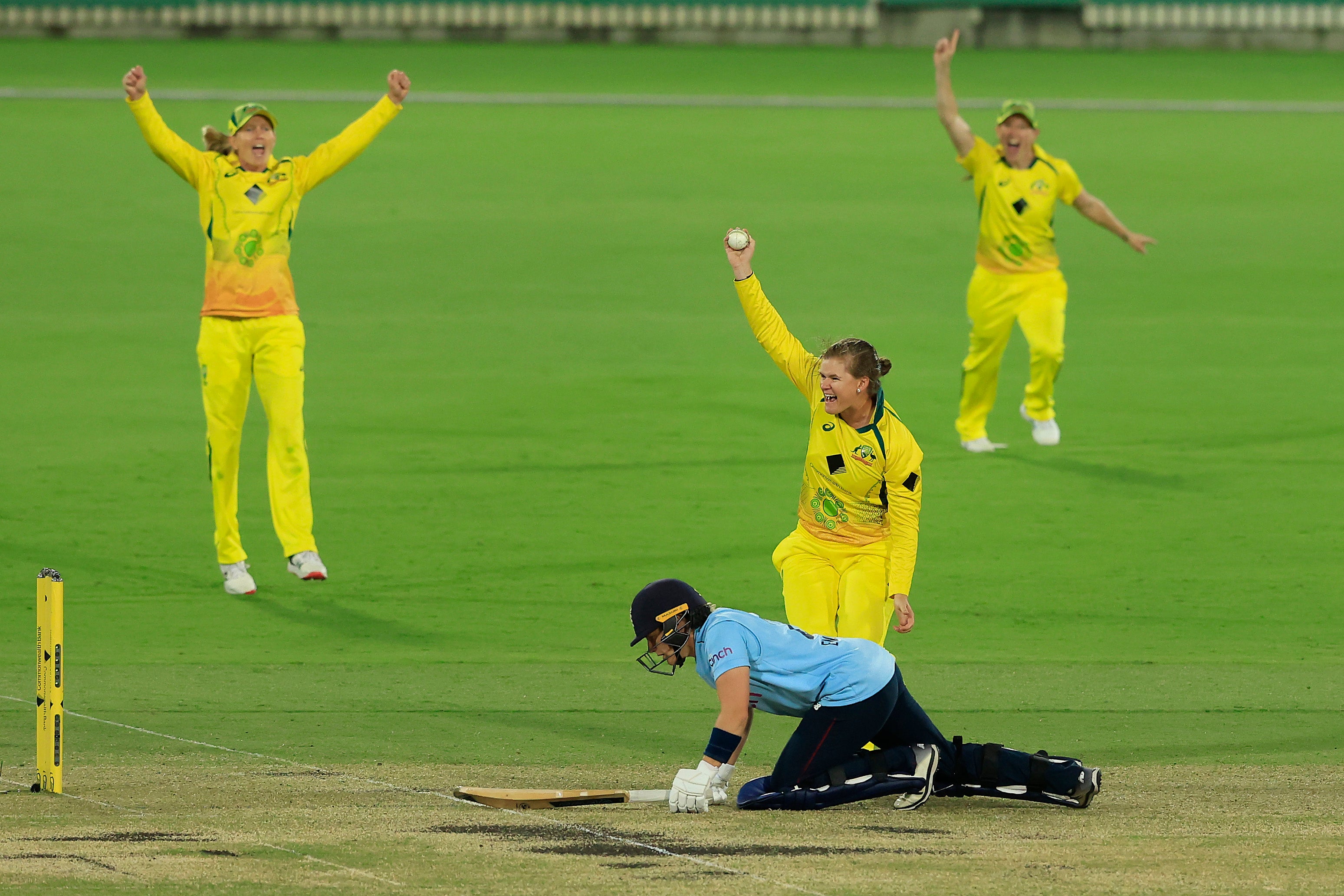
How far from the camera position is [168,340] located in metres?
20.1

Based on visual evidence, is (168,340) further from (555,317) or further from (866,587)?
(866,587)

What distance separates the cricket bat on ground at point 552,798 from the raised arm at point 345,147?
5.43m

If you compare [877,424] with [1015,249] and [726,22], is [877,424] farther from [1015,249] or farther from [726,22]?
[726,22]

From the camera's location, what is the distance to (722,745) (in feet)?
26.4

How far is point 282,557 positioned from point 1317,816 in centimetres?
783

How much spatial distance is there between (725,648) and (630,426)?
9.63 m

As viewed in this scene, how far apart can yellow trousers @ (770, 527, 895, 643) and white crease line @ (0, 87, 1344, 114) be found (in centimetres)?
1961

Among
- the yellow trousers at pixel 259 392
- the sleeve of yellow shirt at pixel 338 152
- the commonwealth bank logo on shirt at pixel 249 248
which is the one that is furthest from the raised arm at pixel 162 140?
the yellow trousers at pixel 259 392

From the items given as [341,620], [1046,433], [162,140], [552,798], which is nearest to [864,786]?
[552,798]

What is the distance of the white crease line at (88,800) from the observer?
805cm

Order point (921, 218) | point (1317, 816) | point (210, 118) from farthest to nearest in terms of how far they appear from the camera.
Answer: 1. point (210, 118)
2. point (921, 218)
3. point (1317, 816)

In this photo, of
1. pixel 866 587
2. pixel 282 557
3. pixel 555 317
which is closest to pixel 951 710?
pixel 866 587

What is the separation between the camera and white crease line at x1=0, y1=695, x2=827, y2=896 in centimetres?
686

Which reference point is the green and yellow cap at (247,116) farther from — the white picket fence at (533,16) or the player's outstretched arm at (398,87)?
the white picket fence at (533,16)
